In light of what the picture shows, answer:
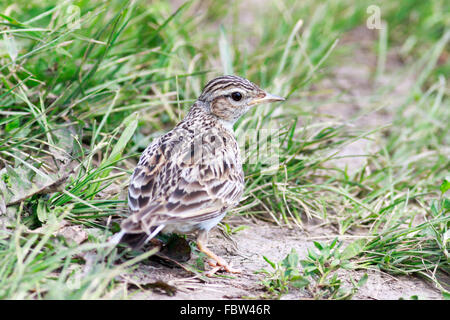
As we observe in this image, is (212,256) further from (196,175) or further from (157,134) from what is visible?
(157,134)

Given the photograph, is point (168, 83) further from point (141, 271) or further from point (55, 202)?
point (141, 271)

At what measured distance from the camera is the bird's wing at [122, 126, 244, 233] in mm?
4160

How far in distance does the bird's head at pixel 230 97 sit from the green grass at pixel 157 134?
0.34 m

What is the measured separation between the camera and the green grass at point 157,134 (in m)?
4.38

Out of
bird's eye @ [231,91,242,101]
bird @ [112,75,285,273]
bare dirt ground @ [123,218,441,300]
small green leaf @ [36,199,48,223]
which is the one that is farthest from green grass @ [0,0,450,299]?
bird's eye @ [231,91,242,101]

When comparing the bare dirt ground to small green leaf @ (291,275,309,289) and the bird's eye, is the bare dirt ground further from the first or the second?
the bird's eye

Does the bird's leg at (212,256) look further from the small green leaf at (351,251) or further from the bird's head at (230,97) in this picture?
the bird's head at (230,97)

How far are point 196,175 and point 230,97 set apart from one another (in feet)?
4.09

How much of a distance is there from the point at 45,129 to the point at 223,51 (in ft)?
8.85

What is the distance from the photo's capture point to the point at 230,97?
5.55 meters

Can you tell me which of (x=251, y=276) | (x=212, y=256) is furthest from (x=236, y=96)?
(x=251, y=276)

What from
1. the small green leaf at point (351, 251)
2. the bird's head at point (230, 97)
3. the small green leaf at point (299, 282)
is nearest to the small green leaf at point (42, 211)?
the bird's head at point (230, 97)

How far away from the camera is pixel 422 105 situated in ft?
26.5
